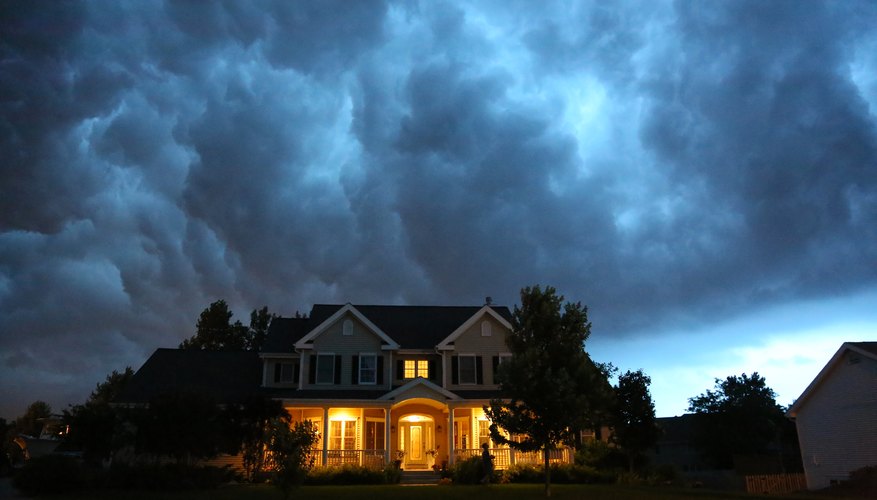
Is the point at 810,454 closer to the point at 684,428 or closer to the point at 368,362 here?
the point at 368,362

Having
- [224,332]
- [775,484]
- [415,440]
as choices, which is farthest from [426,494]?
[224,332]

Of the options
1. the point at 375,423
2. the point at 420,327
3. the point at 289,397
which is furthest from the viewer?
the point at 420,327

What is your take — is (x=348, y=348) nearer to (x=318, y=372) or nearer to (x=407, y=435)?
(x=318, y=372)

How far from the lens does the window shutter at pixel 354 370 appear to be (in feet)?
109

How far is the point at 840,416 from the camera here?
28000 millimetres

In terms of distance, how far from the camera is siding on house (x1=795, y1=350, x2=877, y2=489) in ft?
87.7

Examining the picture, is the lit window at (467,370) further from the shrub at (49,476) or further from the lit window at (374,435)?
the shrub at (49,476)

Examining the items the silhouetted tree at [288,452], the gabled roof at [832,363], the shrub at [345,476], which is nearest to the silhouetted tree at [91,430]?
the shrub at [345,476]

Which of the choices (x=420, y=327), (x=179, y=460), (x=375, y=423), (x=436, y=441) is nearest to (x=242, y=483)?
(x=179, y=460)

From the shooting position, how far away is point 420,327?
36.9 m

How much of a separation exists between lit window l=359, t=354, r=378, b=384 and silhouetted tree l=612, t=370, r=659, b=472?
12.8 meters

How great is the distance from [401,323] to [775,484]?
21164 mm

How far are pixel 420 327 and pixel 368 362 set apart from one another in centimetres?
457

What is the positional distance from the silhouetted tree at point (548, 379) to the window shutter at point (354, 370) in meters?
12.5
